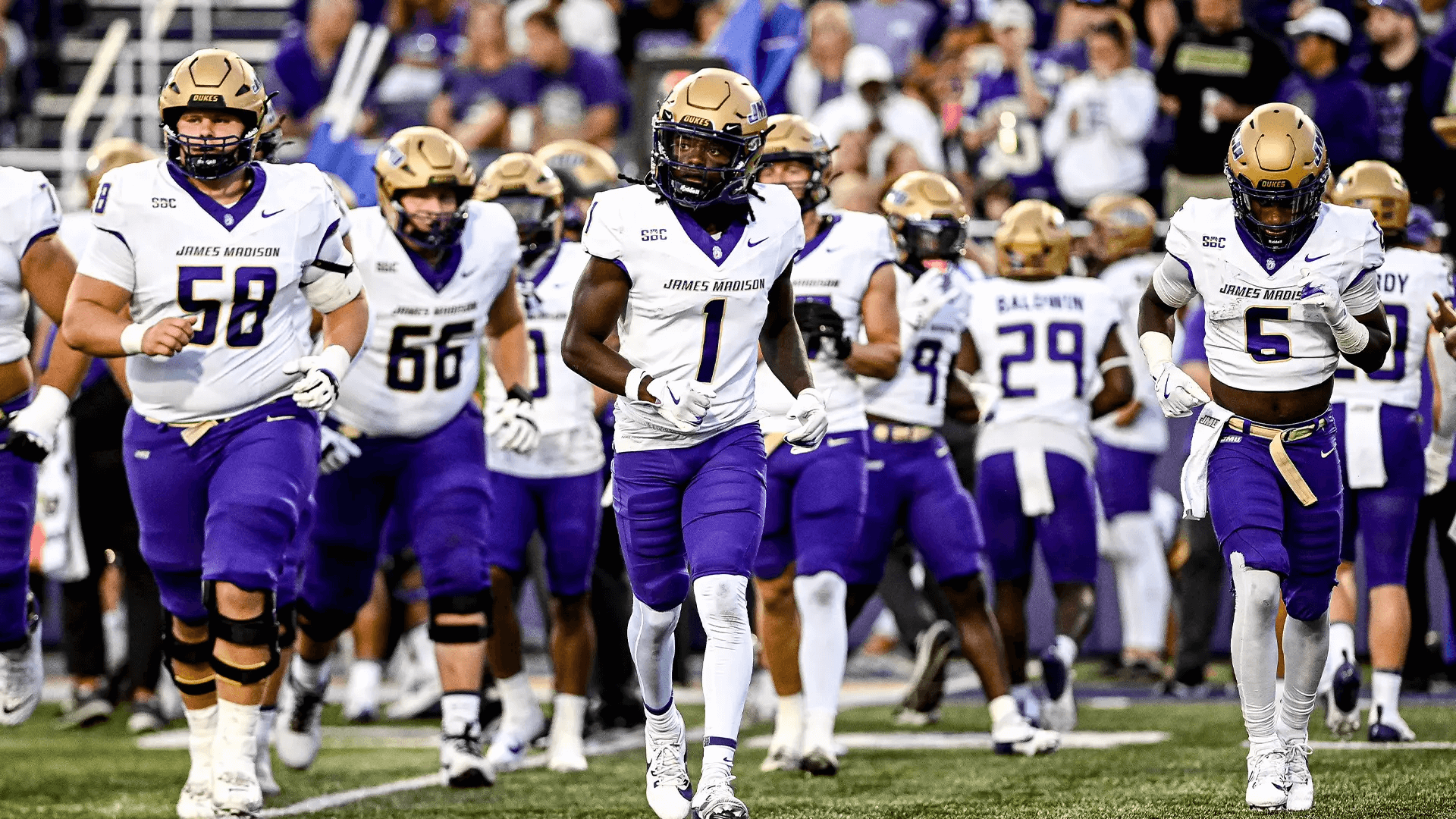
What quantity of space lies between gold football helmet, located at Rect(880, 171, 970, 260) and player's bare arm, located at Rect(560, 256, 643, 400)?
2229mm

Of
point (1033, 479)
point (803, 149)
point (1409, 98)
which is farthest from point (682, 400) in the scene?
point (1409, 98)

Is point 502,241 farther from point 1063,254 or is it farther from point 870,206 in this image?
point 870,206

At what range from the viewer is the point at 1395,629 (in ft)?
22.8

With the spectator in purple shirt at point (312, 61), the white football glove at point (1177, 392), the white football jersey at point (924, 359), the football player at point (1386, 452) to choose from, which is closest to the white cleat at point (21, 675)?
the white football jersey at point (924, 359)

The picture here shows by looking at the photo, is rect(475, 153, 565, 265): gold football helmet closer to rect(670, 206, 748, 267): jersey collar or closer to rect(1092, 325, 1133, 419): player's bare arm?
→ rect(670, 206, 748, 267): jersey collar

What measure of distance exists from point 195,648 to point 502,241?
1677mm

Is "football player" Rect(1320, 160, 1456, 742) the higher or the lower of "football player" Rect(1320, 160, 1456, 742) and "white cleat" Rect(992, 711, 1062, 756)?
the higher

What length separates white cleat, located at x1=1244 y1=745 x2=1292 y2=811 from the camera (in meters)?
5.13

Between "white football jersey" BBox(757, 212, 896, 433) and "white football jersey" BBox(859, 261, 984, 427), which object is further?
"white football jersey" BBox(859, 261, 984, 427)

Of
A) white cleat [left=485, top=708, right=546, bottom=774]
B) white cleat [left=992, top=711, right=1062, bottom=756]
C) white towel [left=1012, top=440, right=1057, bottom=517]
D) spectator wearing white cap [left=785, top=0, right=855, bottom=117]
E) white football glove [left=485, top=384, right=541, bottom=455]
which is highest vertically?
spectator wearing white cap [left=785, top=0, right=855, bottom=117]

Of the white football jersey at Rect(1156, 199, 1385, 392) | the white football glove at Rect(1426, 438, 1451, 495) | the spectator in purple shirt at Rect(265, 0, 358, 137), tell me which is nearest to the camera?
the white football jersey at Rect(1156, 199, 1385, 392)

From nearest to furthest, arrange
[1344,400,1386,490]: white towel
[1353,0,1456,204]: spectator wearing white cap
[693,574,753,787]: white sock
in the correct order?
[693,574,753,787]: white sock < [1344,400,1386,490]: white towel < [1353,0,1456,204]: spectator wearing white cap

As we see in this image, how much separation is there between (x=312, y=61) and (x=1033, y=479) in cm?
726

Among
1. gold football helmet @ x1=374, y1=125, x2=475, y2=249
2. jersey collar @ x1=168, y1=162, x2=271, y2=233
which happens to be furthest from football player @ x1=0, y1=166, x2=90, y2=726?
gold football helmet @ x1=374, y1=125, x2=475, y2=249
